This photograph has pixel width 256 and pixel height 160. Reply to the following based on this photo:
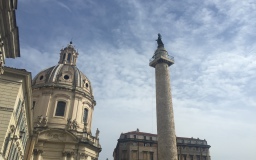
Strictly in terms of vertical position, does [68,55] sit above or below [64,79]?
above

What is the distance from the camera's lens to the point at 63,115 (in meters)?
42.4

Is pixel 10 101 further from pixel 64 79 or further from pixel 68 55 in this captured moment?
pixel 68 55

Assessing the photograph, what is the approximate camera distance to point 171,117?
1313 inches

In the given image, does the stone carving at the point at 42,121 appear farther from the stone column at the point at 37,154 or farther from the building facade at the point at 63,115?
the stone column at the point at 37,154

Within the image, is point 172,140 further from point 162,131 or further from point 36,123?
point 36,123

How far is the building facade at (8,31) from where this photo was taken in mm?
10046

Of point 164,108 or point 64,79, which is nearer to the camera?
point 164,108

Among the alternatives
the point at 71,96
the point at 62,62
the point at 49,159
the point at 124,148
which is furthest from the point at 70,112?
the point at 124,148

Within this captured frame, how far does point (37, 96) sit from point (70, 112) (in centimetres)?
659

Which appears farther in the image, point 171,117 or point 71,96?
point 71,96

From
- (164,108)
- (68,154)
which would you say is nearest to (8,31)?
(164,108)

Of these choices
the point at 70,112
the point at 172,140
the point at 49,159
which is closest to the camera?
the point at 172,140

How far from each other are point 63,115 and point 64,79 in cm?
690

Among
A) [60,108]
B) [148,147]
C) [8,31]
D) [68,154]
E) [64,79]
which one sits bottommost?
[68,154]
